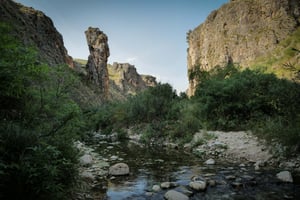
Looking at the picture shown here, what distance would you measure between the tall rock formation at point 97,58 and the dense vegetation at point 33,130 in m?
66.7

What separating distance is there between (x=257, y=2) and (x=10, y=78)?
187ft

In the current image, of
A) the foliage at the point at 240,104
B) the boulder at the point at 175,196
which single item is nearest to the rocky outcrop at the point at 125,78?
the foliage at the point at 240,104

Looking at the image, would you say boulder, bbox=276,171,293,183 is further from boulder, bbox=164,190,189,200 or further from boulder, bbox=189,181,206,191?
boulder, bbox=164,190,189,200

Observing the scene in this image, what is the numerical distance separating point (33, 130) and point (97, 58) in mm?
71281

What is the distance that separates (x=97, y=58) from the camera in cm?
7219

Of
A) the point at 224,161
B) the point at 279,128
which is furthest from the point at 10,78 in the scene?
the point at 279,128

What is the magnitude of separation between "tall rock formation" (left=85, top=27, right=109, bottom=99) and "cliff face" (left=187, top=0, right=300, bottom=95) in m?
33.5

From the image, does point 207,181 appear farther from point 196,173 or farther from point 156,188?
point 156,188

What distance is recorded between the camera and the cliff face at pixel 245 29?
43094 millimetres

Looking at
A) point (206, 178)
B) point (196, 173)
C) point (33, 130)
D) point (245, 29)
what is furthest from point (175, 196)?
point (245, 29)

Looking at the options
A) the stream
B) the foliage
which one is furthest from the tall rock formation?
the stream

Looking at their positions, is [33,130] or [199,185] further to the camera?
[199,185]

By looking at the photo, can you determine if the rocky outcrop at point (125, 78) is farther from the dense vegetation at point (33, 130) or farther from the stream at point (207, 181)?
the dense vegetation at point (33, 130)

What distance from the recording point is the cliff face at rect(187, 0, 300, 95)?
43094mm
